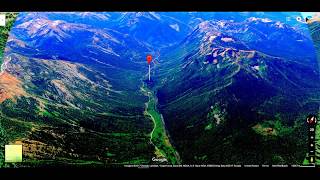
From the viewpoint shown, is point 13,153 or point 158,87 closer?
point 13,153

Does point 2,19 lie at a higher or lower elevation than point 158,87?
higher

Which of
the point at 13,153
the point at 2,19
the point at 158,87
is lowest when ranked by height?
the point at 13,153

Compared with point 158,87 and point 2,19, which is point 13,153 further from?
point 158,87

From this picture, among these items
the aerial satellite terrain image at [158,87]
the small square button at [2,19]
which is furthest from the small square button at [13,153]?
the small square button at [2,19]

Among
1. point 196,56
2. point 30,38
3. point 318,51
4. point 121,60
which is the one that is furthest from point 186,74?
point 30,38

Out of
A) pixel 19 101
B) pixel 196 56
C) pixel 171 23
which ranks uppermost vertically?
pixel 171 23

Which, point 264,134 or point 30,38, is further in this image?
point 30,38

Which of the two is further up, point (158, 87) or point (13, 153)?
point (158, 87)

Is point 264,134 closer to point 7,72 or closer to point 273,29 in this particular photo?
point 273,29

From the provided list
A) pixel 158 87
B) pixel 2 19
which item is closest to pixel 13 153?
pixel 2 19
